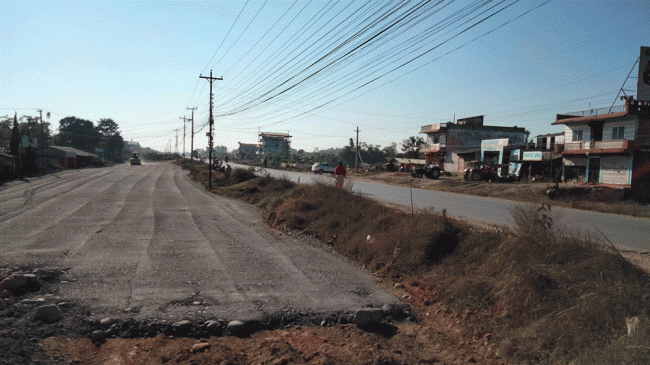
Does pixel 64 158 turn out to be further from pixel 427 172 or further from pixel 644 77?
pixel 644 77

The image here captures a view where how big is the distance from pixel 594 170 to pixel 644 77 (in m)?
10.8

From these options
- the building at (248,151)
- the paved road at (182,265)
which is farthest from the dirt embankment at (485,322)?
the building at (248,151)

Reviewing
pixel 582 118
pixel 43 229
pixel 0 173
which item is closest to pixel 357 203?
pixel 43 229

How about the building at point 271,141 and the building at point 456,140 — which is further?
the building at point 271,141

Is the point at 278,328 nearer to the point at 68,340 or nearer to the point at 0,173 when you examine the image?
the point at 68,340

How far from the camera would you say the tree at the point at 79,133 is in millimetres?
110375

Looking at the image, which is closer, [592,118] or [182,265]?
[182,265]

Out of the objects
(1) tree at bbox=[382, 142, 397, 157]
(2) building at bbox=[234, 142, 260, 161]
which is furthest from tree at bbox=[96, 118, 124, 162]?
(1) tree at bbox=[382, 142, 397, 157]

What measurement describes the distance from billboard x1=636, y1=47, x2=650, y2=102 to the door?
346 inches

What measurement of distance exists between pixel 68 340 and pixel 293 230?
8322 millimetres

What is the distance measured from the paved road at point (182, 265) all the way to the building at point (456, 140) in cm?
4464

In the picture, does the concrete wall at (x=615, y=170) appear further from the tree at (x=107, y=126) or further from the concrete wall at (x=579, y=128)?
the tree at (x=107, y=126)

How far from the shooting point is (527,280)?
5578 millimetres

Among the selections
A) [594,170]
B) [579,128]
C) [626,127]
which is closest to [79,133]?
[579,128]
